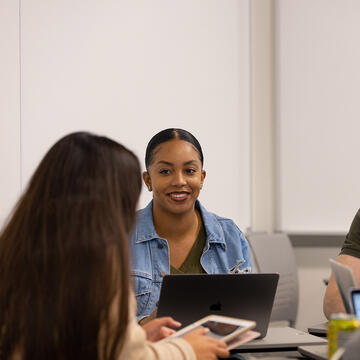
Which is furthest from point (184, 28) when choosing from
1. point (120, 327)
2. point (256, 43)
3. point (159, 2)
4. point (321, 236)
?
point (120, 327)

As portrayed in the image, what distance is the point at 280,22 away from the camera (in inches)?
163

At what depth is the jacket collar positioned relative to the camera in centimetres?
225

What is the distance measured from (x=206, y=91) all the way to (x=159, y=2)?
59cm

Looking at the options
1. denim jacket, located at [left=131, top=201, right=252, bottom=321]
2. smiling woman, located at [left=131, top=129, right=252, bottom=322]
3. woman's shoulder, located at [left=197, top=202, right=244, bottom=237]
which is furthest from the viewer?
woman's shoulder, located at [left=197, top=202, right=244, bottom=237]

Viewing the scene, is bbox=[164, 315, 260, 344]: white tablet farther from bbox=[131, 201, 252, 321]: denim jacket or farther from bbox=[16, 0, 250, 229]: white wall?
bbox=[16, 0, 250, 229]: white wall

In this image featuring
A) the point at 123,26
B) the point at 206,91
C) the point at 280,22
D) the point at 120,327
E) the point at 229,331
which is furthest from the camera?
the point at 280,22

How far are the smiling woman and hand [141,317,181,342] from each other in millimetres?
563

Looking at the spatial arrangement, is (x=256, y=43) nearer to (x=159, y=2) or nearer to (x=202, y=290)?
(x=159, y=2)

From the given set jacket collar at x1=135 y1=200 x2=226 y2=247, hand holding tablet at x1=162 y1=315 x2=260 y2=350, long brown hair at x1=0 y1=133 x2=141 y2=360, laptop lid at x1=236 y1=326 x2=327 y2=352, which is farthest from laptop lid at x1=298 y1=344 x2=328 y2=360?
jacket collar at x1=135 y1=200 x2=226 y2=247

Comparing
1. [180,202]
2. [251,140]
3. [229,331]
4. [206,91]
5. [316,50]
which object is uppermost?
[316,50]

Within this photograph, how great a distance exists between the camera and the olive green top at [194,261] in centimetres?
223

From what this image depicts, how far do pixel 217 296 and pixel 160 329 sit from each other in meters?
0.19

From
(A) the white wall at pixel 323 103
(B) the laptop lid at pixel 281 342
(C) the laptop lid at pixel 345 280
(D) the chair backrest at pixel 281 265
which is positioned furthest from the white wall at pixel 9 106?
(C) the laptop lid at pixel 345 280

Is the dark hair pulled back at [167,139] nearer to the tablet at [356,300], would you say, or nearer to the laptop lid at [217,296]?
the laptop lid at [217,296]
